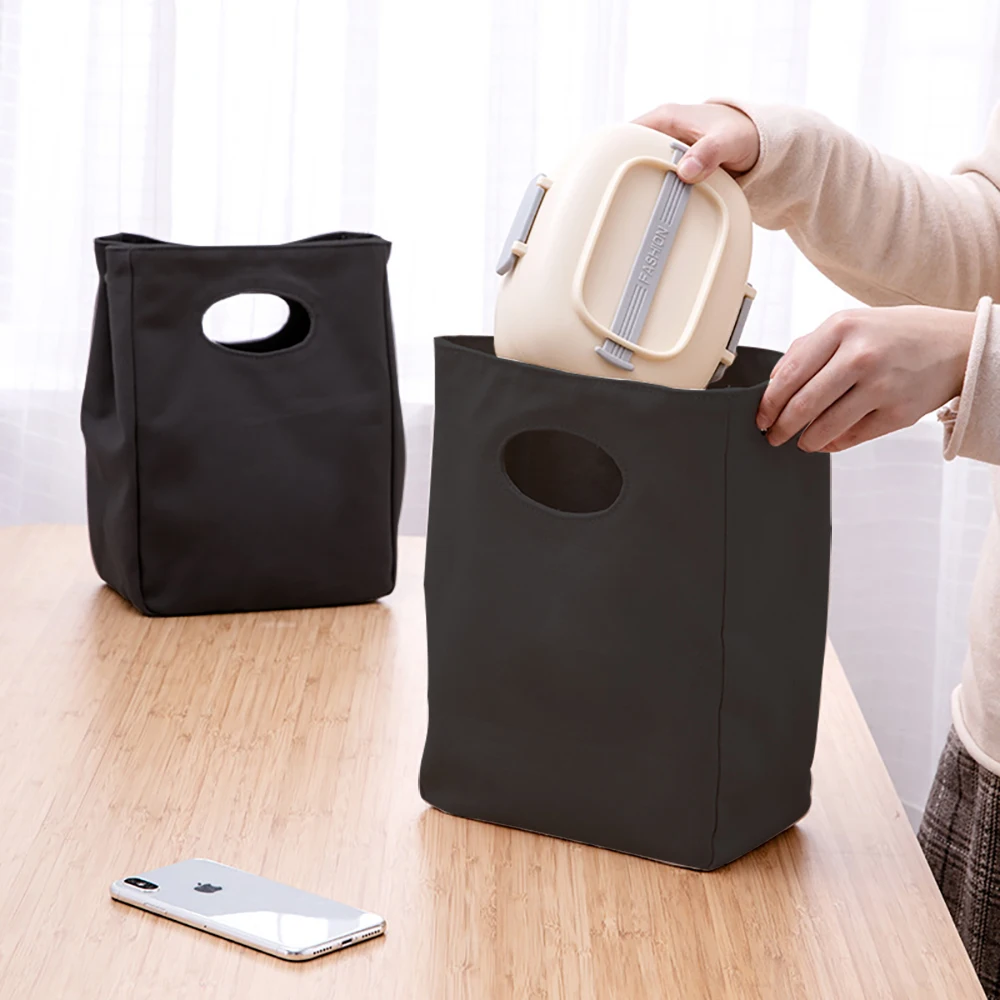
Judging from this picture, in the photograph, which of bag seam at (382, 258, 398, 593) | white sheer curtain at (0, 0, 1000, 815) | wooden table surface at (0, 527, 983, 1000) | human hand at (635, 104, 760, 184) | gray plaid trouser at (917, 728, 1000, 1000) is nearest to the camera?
wooden table surface at (0, 527, 983, 1000)

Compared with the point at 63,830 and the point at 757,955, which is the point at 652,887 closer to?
the point at 757,955

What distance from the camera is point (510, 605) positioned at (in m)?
0.76

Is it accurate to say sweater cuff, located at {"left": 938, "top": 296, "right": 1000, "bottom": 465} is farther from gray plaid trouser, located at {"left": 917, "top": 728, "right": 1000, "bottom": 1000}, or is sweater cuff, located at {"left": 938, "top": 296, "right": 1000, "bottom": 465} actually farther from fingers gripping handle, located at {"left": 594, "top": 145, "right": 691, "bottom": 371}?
gray plaid trouser, located at {"left": 917, "top": 728, "right": 1000, "bottom": 1000}

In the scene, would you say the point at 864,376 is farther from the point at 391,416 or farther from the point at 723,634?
the point at 391,416

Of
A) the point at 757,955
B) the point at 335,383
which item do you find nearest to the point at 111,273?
the point at 335,383

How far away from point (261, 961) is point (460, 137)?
54.5 inches

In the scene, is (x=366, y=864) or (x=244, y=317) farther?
(x=244, y=317)

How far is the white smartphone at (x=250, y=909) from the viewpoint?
65cm

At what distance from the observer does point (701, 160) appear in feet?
2.52

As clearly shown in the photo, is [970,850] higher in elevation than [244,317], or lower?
lower

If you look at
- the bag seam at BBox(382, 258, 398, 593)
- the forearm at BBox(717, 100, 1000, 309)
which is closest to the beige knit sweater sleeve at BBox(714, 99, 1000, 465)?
the forearm at BBox(717, 100, 1000, 309)

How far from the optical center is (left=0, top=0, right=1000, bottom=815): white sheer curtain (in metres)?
1.79

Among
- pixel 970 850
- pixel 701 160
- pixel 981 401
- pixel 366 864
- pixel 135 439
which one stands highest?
A: pixel 701 160

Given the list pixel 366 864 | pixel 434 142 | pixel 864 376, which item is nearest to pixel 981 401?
pixel 864 376
